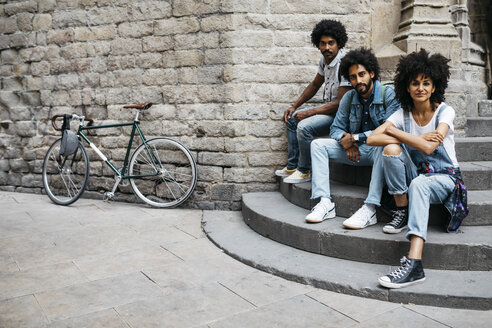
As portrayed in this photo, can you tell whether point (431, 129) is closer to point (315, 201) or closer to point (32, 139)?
point (315, 201)

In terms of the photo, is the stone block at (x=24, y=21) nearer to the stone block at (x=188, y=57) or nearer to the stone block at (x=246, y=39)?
the stone block at (x=188, y=57)

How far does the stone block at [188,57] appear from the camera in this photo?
5516 mm

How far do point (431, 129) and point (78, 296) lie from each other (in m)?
2.94

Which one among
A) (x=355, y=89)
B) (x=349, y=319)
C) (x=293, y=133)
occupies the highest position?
(x=355, y=89)

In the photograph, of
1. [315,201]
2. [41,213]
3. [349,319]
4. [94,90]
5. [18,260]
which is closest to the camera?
[349,319]

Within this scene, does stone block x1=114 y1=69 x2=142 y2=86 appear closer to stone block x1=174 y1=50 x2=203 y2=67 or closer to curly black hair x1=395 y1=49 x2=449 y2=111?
stone block x1=174 y1=50 x2=203 y2=67

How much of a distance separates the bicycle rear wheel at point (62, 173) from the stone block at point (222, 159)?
1.89 meters

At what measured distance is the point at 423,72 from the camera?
3.35 meters

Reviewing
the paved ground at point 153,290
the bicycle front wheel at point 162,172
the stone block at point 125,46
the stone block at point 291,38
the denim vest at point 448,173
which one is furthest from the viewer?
the stone block at point 125,46

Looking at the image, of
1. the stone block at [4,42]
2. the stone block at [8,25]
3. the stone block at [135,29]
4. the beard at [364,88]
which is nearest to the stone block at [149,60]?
the stone block at [135,29]

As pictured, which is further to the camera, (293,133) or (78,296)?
(293,133)

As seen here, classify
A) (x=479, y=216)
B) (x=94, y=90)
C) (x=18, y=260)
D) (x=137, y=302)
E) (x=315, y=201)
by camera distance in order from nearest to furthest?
(x=137, y=302) < (x=479, y=216) < (x=18, y=260) < (x=315, y=201) < (x=94, y=90)

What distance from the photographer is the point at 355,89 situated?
4.06 meters

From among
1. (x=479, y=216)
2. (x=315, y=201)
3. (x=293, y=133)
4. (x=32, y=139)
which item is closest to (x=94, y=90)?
(x=32, y=139)
